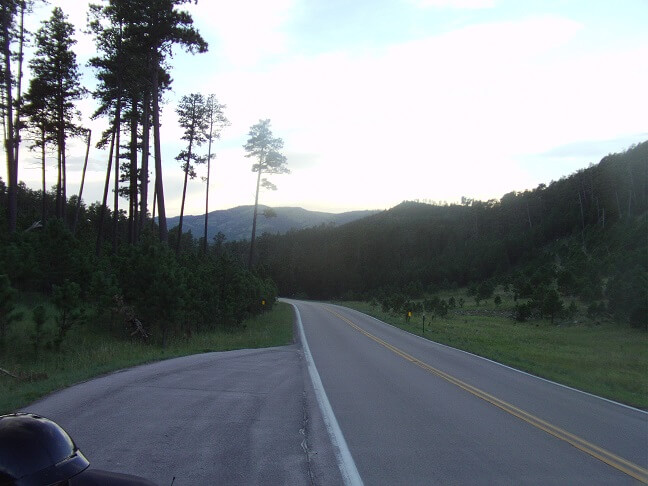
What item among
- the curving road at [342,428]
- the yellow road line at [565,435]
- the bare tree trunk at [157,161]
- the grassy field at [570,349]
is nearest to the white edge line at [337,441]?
the curving road at [342,428]

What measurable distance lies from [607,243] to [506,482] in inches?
2847

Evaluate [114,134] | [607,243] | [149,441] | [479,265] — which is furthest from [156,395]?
[479,265]

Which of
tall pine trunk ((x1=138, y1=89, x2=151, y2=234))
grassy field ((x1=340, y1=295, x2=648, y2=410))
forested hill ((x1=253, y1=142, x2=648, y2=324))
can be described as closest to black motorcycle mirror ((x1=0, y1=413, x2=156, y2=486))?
grassy field ((x1=340, y1=295, x2=648, y2=410))

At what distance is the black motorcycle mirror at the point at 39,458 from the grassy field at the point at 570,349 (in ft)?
37.3

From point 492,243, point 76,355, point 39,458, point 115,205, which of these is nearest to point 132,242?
point 115,205

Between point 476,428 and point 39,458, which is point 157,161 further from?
point 39,458

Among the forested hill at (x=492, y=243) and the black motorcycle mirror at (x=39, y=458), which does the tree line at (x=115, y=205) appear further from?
the forested hill at (x=492, y=243)

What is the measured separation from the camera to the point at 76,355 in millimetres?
13922

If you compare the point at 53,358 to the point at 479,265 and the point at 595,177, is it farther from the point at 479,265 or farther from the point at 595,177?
the point at 595,177

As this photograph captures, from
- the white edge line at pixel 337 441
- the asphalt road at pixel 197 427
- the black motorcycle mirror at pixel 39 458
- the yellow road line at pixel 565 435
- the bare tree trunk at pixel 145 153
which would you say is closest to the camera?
the black motorcycle mirror at pixel 39 458

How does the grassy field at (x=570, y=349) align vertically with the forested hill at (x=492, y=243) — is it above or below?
below

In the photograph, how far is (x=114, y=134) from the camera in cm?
3041

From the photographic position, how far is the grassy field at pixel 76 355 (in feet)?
29.5

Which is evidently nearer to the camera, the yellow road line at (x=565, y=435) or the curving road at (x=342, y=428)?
the curving road at (x=342, y=428)
